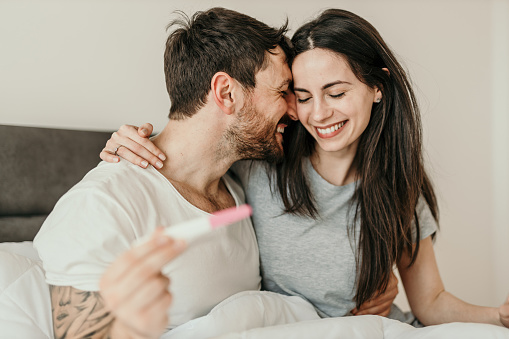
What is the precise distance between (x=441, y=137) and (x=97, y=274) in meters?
2.11

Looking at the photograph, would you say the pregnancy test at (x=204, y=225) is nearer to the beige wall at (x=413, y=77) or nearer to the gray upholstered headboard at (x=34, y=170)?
the gray upholstered headboard at (x=34, y=170)

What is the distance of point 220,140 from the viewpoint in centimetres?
145

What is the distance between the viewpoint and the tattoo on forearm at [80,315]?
39.9 inches

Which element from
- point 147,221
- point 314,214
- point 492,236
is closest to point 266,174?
point 314,214

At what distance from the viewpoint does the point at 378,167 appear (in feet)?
5.28

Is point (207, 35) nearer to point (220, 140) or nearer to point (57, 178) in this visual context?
point (220, 140)

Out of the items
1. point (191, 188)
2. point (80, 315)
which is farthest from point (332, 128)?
point (80, 315)

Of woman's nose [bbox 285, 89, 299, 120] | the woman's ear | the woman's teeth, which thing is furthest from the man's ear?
the woman's ear

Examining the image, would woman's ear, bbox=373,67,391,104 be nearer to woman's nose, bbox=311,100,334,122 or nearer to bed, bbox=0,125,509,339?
woman's nose, bbox=311,100,334,122

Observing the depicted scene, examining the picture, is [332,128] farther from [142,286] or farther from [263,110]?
[142,286]

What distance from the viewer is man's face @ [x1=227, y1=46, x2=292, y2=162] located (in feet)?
4.77

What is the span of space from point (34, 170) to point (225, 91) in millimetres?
689

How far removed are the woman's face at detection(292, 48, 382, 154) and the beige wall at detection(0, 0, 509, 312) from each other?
2.44ft

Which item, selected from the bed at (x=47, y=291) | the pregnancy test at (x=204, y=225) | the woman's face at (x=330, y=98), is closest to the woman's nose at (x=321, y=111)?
the woman's face at (x=330, y=98)
